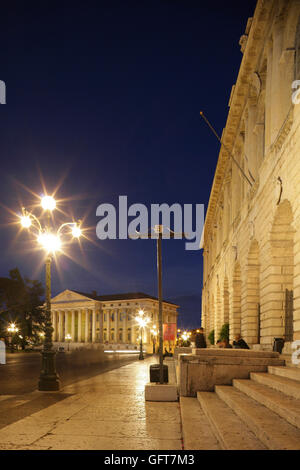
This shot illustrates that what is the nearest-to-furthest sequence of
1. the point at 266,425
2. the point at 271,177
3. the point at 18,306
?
the point at 266,425
the point at 271,177
the point at 18,306

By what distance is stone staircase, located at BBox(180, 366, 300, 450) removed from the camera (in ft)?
18.6

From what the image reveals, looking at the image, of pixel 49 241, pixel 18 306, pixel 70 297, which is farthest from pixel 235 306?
pixel 70 297

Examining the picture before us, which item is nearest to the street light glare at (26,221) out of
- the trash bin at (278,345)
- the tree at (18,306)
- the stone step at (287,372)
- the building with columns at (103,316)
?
the trash bin at (278,345)

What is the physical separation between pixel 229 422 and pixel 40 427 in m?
3.47

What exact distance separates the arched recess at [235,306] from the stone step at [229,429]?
18.4 meters

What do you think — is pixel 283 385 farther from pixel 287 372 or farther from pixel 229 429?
pixel 229 429

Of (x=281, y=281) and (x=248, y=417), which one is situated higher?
(x=281, y=281)

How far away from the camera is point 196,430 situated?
289 inches

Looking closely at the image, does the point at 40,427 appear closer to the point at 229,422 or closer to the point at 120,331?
the point at 229,422

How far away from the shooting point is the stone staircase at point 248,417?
566 cm

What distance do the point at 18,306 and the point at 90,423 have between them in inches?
2778

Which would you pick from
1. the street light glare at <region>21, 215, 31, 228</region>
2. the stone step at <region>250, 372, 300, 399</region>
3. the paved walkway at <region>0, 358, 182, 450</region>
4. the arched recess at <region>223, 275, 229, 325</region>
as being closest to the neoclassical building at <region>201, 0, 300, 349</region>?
the stone step at <region>250, 372, 300, 399</region>
